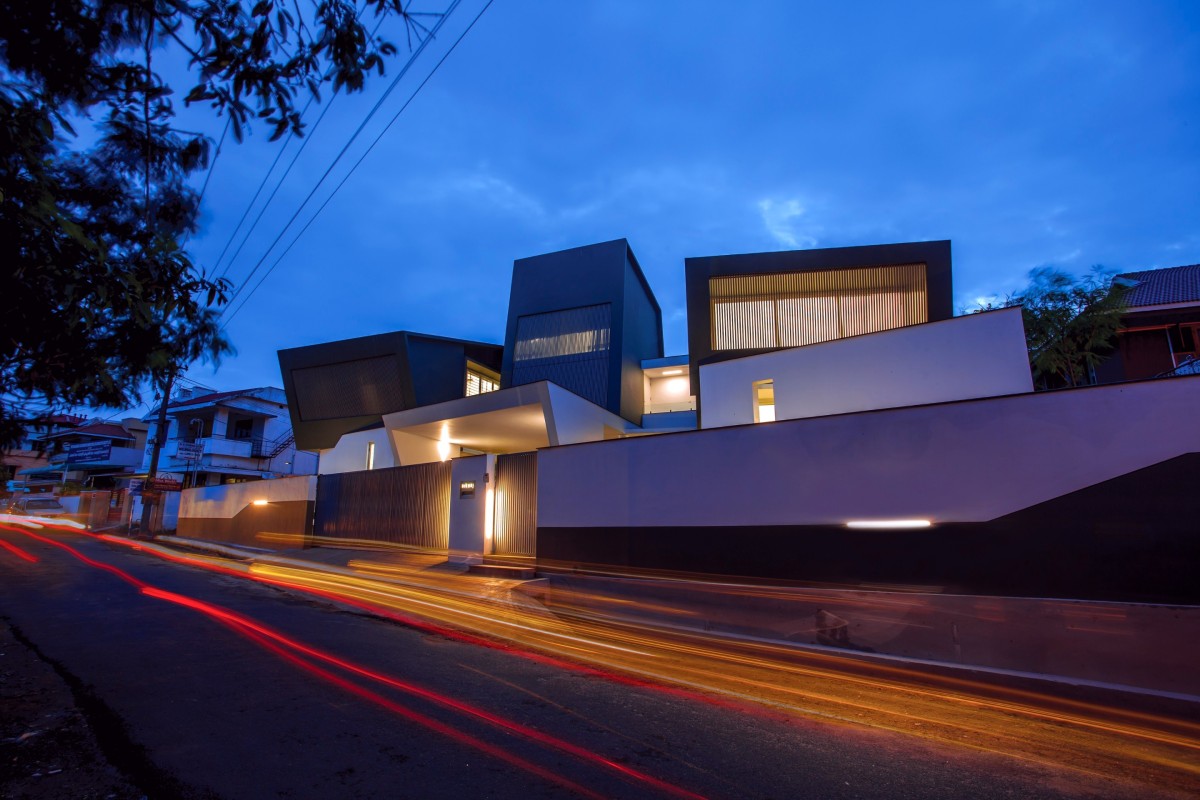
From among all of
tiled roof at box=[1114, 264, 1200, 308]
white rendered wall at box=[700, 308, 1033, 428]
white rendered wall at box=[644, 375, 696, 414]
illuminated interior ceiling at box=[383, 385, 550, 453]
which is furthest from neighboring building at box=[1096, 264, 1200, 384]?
illuminated interior ceiling at box=[383, 385, 550, 453]

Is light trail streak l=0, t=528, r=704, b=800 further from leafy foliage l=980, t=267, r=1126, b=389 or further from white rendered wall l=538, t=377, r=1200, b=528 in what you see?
leafy foliage l=980, t=267, r=1126, b=389

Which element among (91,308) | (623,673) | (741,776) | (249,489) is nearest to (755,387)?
(623,673)

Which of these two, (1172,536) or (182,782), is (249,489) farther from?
(1172,536)

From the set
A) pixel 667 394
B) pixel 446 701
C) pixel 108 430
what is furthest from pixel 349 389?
pixel 108 430

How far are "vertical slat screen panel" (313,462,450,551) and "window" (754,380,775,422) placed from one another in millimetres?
8923

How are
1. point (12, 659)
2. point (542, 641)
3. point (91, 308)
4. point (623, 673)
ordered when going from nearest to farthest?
point (91, 308) → point (12, 659) → point (623, 673) → point (542, 641)

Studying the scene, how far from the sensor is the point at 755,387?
14438 mm

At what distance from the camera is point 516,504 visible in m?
14.1

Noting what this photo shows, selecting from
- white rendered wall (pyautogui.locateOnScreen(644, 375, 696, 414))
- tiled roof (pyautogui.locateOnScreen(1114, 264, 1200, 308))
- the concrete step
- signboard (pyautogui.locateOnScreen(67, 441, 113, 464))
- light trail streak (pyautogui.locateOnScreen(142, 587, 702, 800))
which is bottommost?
light trail streak (pyautogui.locateOnScreen(142, 587, 702, 800))

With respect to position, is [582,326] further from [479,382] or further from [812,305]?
[812,305]

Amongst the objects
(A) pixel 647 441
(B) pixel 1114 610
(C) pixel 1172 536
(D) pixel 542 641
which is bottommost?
(D) pixel 542 641

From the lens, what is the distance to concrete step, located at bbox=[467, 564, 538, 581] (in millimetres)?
12305

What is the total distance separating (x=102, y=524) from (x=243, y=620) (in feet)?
129

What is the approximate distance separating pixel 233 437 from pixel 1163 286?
54315mm
